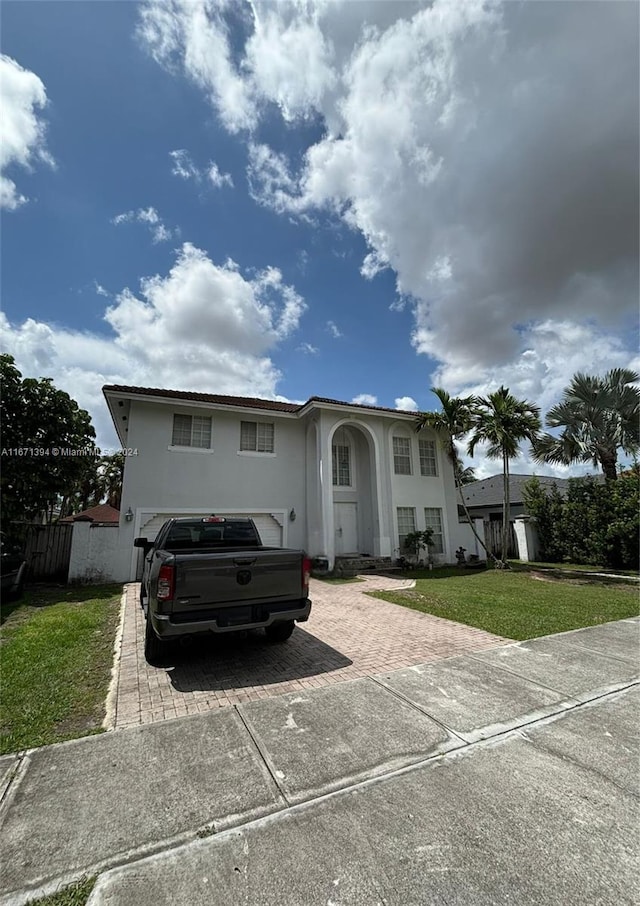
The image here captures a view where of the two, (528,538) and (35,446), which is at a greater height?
(35,446)

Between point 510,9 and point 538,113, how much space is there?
5.85 feet

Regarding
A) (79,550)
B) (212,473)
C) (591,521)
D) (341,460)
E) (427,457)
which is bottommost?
(79,550)

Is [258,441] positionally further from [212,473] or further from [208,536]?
[208,536]

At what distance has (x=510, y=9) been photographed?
276 inches

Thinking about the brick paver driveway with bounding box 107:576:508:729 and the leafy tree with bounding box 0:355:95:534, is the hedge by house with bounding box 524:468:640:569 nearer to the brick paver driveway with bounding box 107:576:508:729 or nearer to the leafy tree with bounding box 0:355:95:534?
the brick paver driveway with bounding box 107:576:508:729

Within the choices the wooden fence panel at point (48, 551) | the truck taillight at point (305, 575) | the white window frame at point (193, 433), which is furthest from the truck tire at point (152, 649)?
the white window frame at point (193, 433)

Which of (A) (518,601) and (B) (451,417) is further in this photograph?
(B) (451,417)

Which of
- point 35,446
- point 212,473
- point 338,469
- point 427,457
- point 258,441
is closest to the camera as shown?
point 35,446

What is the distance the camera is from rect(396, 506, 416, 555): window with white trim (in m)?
16.1

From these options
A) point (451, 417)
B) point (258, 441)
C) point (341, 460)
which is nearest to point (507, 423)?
point (451, 417)

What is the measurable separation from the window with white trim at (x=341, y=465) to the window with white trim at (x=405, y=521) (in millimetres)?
2585

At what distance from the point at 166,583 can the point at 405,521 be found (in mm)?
13283

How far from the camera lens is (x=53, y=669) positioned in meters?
4.84

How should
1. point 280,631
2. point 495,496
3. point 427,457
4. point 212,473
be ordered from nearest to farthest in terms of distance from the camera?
point 280,631 → point 212,473 → point 427,457 → point 495,496
